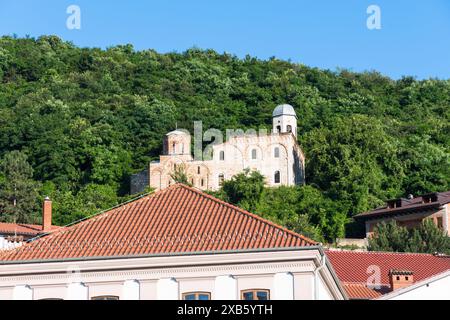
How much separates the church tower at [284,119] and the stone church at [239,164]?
1053 cm

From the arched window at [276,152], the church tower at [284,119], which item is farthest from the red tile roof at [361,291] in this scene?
the church tower at [284,119]

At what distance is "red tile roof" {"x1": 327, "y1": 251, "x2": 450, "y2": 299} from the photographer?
123 feet

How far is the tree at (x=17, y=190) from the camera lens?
3433 inches

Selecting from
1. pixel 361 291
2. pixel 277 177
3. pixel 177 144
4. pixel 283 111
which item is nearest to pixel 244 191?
pixel 277 177

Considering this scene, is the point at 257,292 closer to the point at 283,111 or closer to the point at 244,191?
the point at 244,191

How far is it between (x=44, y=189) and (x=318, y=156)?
987 inches

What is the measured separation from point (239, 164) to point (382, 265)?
5724cm

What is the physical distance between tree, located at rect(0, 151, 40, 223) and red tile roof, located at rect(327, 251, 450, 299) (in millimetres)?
46380

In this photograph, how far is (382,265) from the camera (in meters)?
40.4

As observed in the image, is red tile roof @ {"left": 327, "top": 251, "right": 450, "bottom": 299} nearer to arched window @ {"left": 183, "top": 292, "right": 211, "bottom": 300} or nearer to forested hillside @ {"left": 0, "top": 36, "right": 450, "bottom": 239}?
arched window @ {"left": 183, "top": 292, "right": 211, "bottom": 300}

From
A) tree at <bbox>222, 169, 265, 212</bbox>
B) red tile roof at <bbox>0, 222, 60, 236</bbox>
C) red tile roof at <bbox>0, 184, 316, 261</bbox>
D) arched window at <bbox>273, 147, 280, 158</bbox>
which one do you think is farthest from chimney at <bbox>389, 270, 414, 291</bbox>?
arched window at <bbox>273, 147, 280, 158</bbox>

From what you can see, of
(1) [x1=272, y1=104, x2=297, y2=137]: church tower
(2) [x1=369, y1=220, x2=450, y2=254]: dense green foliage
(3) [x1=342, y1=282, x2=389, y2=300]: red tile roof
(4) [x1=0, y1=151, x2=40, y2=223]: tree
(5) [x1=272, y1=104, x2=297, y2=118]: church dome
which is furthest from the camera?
(5) [x1=272, y1=104, x2=297, y2=118]: church dome

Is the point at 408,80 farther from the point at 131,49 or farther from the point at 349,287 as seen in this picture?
the point at 349,287

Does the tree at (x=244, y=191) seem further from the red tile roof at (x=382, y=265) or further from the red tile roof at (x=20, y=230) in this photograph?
the red tile roof at (x=382, y=265)
